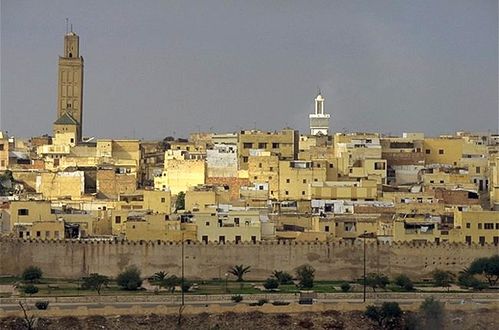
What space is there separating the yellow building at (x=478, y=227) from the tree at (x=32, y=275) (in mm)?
9615

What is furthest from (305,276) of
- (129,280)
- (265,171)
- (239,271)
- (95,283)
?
(265,171)

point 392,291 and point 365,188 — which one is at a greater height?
point 365,188

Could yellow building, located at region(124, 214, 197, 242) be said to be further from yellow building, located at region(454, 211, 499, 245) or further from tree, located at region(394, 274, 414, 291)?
yellow building, located at region(454, 211, 499, 245)

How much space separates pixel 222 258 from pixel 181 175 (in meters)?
10.4

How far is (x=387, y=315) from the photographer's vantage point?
3172cm

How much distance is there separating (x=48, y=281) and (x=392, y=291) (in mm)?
7654

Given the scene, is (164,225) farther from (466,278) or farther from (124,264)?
(466,278)

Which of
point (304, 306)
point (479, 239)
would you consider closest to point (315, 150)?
point (479, 239)

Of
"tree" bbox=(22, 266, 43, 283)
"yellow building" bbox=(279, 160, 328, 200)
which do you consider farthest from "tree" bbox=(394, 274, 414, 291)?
"yellow building" bbox=(279, 160, 328, 200)

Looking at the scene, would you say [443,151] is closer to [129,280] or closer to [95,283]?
[129,280]

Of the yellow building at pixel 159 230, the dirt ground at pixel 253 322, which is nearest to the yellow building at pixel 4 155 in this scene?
the yellow building at pixel 159 230

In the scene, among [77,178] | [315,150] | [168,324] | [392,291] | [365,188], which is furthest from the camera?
[315,150]

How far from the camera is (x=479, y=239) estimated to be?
1470 inches

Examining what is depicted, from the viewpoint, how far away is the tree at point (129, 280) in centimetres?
3475
